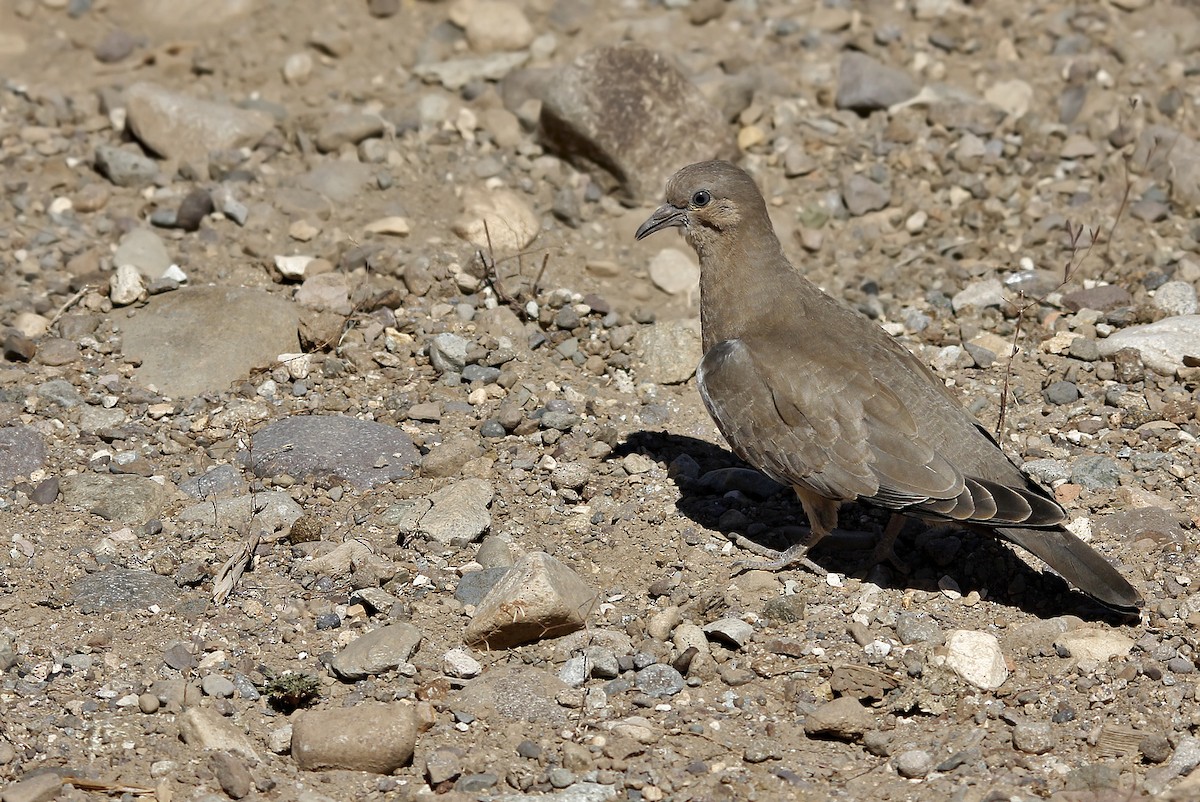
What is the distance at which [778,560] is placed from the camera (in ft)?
21.0

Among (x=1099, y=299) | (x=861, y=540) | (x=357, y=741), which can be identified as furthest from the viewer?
(x=1099, y=299)

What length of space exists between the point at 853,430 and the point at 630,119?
3568 mm

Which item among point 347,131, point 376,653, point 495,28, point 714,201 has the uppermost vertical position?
point 714,201

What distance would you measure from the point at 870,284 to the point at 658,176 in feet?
5.24

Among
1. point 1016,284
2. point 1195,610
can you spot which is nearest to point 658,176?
point 1016,284

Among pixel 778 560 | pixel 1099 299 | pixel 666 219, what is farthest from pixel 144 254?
pixel 1099 299

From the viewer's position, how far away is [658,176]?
9055 mm

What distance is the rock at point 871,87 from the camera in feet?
31.9

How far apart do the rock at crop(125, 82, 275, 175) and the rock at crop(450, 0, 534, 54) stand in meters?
1.93

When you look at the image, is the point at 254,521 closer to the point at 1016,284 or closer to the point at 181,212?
the point at 181,212

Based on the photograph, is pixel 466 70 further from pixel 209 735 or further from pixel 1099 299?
pixel 209 735

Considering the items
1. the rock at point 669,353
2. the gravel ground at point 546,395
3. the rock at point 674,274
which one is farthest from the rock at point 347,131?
the rock at point 669,353

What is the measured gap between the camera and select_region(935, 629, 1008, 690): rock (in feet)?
18.3

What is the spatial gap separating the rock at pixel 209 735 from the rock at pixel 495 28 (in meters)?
6.47
